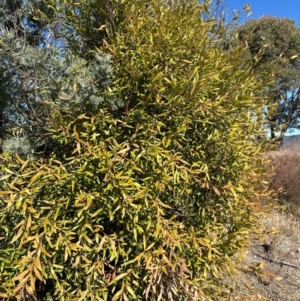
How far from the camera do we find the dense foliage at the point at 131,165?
1890 mm

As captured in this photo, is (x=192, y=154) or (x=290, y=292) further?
(x=290, y=292)

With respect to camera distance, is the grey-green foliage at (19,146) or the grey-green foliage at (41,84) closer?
the grey-green foliage at (41,84)

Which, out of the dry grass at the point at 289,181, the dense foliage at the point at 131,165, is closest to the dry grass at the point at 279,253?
the dry grass at the point at 289,181

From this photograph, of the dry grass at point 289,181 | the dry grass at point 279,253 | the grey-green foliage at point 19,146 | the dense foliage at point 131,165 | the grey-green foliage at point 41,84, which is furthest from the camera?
the dry grass at point 289,181

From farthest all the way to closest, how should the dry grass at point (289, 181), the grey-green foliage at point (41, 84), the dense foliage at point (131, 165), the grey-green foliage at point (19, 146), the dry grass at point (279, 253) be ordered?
the dry grass at point (289, 181) < the dry grass at point (279, 253) < the grey-green foliage at point (19, 146) < the grey-green foliage at point (41, 84) < the dense foliage at point (131, 165)

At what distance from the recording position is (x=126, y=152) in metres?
2.00

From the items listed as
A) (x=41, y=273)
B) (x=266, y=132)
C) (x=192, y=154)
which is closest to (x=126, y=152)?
(x=192, y=154)

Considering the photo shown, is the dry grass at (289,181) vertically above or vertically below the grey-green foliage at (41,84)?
above

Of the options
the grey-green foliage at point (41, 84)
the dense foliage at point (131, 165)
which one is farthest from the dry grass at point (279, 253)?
the grey-green foliage at point (41, 84)

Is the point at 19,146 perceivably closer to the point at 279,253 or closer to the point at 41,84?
the point at 41,84

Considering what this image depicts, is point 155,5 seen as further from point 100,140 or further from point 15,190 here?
point 15,190

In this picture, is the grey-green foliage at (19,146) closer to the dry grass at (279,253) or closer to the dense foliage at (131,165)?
the dense foliage at (131,165)

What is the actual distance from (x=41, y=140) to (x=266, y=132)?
1.48 m

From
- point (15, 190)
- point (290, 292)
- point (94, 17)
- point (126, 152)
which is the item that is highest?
point (94, 17)
